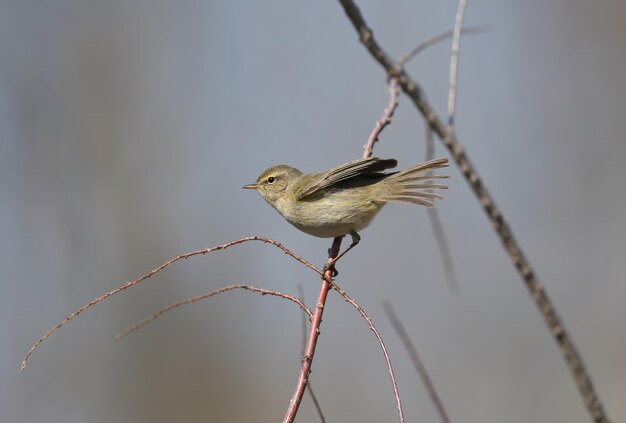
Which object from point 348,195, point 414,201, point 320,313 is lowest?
point 320,313

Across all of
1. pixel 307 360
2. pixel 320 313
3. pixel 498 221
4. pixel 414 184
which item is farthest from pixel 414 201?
pixel 307 360

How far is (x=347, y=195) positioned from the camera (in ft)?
13.4

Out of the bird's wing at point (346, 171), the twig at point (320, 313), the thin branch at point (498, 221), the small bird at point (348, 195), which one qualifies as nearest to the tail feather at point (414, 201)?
the small bird at point (348, 195)

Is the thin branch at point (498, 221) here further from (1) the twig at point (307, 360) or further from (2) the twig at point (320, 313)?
(1) the twig at point (307, 360)

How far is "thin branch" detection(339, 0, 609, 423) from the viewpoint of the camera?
7.02 ft

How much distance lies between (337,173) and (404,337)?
2.01 m

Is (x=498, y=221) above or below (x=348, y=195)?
below

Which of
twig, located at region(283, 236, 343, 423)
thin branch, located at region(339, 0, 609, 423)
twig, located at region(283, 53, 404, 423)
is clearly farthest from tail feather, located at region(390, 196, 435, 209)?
twig, located at region(283, 236, 343, 423)

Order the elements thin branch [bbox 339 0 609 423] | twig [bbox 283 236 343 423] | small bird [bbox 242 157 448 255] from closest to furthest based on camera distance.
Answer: twig [bbox 283 236 343 423] < thin branch [bbox 339 0 609 423] < small bird [bbox 242 157 448 255]

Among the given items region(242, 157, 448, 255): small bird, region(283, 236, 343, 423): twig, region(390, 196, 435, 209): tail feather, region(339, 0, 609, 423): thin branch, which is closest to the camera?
region(283, 236, 343, 423): twig

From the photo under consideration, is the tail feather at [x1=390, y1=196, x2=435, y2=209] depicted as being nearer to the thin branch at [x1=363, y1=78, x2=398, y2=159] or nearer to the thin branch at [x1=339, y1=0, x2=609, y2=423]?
the thin branch at [x1=363, y1=78, x2=398, y2=159]

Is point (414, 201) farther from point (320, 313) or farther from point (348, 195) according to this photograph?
point (320, 313)

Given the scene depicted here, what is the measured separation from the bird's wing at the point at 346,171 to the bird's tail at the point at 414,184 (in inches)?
6.6

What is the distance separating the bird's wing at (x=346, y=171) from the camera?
356cm
